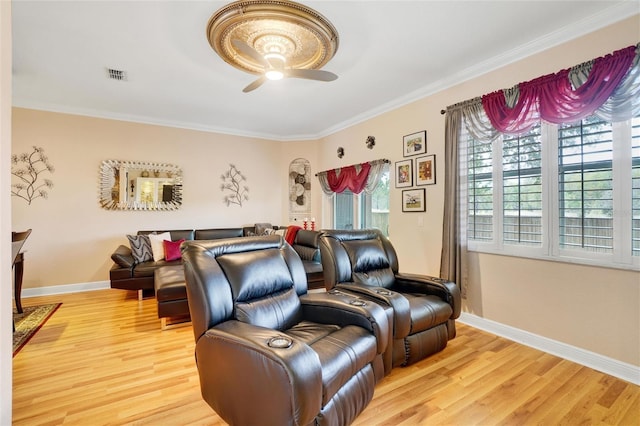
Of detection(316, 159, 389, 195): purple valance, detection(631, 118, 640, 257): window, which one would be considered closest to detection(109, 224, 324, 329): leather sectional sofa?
detection(316, 159, 389, 195): purple valance

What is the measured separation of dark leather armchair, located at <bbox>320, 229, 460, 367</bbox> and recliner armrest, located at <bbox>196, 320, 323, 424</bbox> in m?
0.98

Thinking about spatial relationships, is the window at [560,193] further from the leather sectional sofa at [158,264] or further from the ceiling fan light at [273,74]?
the ceiling fan light at [273,74]

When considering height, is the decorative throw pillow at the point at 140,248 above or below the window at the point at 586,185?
below

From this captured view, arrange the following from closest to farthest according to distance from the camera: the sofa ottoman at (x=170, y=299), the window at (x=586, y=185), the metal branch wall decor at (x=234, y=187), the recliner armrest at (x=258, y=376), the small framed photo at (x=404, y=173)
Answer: the recliner armrest at (x=258, y=376) → the window at (x=586, y=185) → the sofa ottoman at (x=170, y=299) → the small framed photo at (x=404, y=173) → the metal branch wall decor at (x=234, y=187)

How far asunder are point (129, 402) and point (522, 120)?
3846mm

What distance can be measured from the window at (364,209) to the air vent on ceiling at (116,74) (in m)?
3.56

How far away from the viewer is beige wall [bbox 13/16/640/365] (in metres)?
2.36

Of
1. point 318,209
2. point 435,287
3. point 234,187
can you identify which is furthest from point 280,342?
point 234,187

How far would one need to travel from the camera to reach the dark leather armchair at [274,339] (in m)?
1.25

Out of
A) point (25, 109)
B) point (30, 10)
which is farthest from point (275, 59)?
point (25, 109)

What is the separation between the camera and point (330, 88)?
3709mm

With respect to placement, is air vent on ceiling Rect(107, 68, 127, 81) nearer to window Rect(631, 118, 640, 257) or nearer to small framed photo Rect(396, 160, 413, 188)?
small framed photo Rect(396, 160, 413, 188)

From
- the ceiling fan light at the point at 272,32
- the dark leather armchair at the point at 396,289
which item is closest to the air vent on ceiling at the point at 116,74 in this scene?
the ceiling fan light at the point at 272,32

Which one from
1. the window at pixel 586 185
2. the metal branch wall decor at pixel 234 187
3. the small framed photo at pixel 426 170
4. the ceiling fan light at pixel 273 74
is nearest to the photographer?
the window at pixel 586 185
